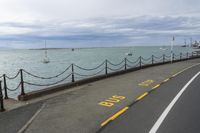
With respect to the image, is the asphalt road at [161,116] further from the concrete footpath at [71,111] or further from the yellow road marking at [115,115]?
the concrete footpath at [71,111]

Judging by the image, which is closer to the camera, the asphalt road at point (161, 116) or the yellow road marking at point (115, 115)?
the asphalt road at point (161, 116)

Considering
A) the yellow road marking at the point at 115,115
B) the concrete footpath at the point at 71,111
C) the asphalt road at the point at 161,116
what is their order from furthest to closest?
the yellow road marking at the point at 115,115 < the concrete footpath at the point at 71,111 < the asphalt road at the point at 161,116

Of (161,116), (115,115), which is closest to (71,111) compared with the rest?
(115,115)

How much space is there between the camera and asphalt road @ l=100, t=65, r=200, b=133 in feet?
16.9

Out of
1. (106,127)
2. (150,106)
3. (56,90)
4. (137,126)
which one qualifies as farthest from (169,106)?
(56,90)

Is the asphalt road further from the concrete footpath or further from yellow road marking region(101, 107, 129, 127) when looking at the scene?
the concrete footpath

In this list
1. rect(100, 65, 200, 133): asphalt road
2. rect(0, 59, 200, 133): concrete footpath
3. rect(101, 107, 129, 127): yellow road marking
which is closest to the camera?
rect(100, 65, 200, 133): asphalt road

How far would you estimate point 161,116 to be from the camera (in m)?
6.02

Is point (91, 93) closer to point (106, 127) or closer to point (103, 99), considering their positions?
point (103, 99)

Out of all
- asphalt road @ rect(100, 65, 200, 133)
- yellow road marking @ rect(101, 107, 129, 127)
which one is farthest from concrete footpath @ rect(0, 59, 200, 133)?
asphalt road @ rect(100, 65, 200, 133)

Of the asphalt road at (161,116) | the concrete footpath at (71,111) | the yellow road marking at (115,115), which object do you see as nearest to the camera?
the asphalt road at (161,116)

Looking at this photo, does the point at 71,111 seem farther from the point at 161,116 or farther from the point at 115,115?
the point at 161,116

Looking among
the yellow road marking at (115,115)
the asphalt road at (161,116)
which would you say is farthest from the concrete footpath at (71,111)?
the asphalt road at (161,116)

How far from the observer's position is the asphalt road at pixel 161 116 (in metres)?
5.16
